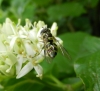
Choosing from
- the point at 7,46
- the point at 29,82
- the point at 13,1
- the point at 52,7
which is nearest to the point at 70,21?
the point at 52,7

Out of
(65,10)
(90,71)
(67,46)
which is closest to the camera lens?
(90,71)

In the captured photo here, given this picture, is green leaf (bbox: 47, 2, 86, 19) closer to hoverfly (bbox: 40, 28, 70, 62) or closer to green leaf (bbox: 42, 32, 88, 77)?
green leaf (bbox: 42, 32, 88, 77)

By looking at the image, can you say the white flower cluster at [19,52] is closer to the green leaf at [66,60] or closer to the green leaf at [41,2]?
the green leaf at [66,60]

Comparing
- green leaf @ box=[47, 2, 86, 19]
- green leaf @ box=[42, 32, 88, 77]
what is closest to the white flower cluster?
green leaf @ box=[42, 32, 88, 77]

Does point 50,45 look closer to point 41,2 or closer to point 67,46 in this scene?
point 67,46

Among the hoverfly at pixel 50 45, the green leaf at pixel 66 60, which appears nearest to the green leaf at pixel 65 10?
the green leaf at pixel 66 60

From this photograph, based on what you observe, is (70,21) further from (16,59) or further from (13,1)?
(16,59)

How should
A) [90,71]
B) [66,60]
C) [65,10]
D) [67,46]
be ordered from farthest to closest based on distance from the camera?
[65,10]
[67,46]
[66,60]
[90,71]

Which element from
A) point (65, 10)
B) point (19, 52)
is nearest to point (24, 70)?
point (19, 52)
